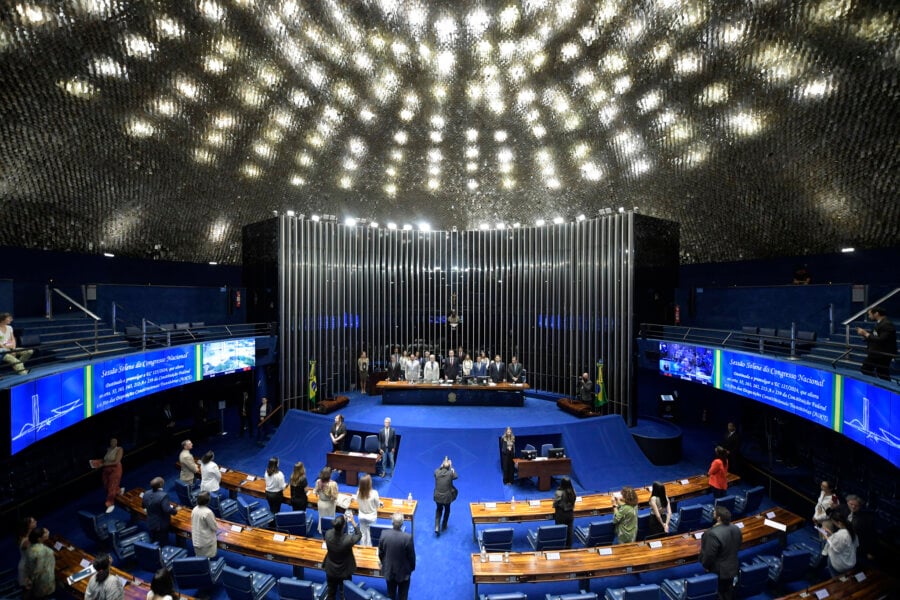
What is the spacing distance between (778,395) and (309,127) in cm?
1406

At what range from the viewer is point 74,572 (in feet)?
19.2

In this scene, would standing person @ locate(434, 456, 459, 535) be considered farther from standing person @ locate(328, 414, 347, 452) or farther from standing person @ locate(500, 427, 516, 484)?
standing person @ locate(328, 414, 347, 452)

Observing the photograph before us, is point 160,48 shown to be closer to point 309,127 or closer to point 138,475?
point 309,127

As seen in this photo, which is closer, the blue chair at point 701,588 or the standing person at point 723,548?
the standing person at point 723,548

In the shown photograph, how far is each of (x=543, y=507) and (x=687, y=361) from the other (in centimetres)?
613

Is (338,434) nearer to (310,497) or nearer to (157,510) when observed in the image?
(310,497)

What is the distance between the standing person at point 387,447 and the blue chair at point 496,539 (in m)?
4.15

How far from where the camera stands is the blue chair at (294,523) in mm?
6919

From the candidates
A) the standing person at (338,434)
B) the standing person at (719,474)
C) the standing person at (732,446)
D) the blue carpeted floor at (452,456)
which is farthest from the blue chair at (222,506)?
the standing person at (732,446)

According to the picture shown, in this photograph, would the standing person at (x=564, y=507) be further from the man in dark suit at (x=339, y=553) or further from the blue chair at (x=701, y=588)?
the man in dark suit at (x=339, y=553)

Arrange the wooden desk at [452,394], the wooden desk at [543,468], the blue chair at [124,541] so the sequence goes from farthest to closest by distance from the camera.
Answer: the wooden desk at [452,394]
the wooden desk at [543,468]
the blue chair at [124,541]

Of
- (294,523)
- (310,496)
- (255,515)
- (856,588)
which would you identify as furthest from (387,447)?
(856,588)

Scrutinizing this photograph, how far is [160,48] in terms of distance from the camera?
888 cm

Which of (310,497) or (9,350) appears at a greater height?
(9,350)
